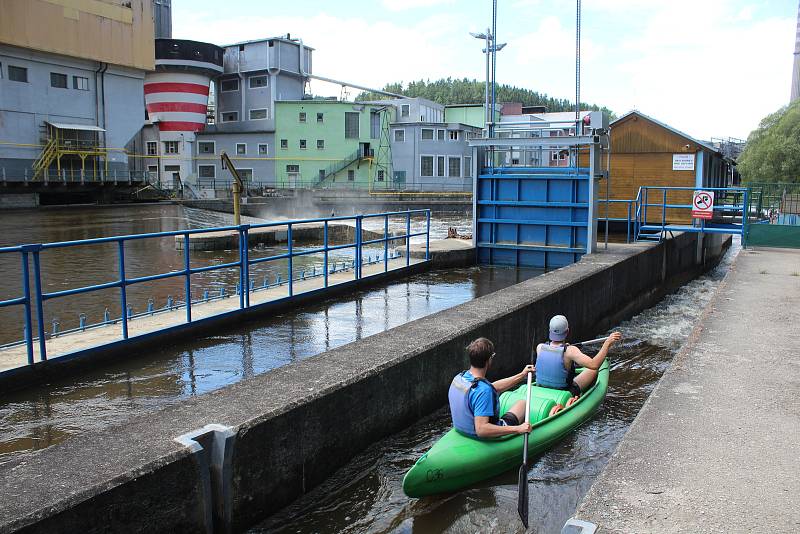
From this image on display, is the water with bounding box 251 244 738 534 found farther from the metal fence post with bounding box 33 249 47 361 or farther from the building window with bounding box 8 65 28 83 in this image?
the building window with bounding box 8 65 28 83

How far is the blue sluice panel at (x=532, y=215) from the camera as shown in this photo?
15663 mm

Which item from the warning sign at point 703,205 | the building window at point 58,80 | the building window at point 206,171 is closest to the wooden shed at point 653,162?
the warning sign at point 703,205

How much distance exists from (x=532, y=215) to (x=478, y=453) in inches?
453

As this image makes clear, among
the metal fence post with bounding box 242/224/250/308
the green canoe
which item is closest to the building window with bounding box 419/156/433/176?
the metal fence post with bounding box 242/224/250/308

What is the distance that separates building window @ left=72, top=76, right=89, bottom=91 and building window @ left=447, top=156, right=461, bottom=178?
26497mm

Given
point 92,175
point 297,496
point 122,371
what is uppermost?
point 92,175

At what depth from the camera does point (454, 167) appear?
54125mm

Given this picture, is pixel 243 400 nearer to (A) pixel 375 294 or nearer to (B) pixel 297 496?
(B) pixel 297 496

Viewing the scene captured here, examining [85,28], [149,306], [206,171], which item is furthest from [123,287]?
[206,171]

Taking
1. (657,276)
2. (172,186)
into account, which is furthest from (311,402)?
(172,186)

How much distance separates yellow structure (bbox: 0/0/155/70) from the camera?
37.8 metres

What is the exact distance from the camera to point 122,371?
7.29 metres

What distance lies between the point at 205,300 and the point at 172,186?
44.1 m

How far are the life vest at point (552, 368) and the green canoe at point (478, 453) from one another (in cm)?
33
